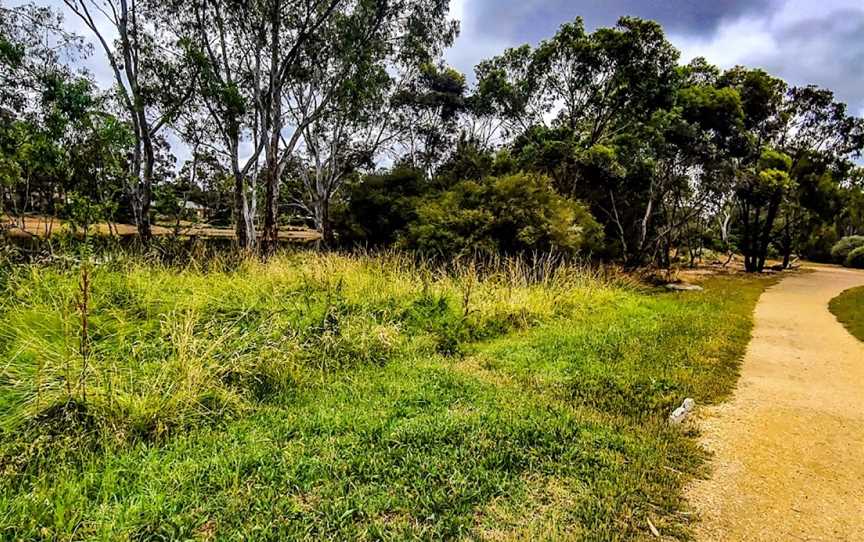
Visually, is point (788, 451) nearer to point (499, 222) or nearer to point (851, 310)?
point (499, 222)

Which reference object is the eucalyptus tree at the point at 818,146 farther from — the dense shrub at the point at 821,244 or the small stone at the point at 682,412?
the small stone at the point at 682,412

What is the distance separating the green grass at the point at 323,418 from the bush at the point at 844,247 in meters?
27.0

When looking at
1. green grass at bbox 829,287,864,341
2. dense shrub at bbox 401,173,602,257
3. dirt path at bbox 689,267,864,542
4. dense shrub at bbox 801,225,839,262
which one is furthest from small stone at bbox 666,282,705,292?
dense shrub at bbox 801,225,839,262

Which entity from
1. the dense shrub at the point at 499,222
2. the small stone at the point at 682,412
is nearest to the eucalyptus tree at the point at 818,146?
the dense shrub at the point at 499,222

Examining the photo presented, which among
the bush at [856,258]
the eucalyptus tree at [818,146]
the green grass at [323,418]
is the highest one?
the eucalyptus tree at [818,146]

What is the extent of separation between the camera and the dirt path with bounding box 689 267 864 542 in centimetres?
220

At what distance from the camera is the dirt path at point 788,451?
7.22 ft

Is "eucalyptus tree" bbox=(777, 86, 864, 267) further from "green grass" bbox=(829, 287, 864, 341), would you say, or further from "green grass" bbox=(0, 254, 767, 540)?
"green grass" bbox=(0, 254, 767, 540)

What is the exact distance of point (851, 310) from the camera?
812cm

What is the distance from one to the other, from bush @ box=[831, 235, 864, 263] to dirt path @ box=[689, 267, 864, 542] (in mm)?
26643

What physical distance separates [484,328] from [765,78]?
46.4 feet

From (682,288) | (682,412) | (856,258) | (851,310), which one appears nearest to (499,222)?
(682,288)

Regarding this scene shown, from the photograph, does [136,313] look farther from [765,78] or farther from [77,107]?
[765,78]

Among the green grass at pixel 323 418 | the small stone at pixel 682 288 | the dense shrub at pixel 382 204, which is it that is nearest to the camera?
the green grass at pixel 323 418
